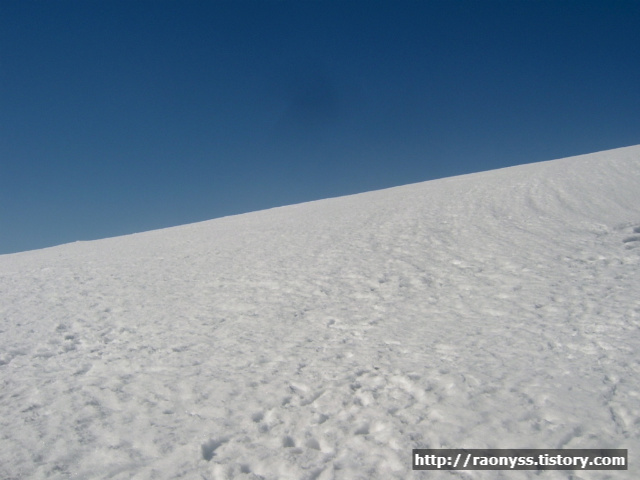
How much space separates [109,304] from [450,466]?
248 inches

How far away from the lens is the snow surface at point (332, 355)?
140 inches

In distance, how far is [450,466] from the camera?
10.8 feet

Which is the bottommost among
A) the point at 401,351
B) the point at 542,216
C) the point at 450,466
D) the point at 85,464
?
the point at 85,464

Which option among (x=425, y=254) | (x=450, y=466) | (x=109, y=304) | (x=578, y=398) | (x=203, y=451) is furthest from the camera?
(x=425, y=254)

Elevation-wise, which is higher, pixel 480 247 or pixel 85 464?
pixel 480 247

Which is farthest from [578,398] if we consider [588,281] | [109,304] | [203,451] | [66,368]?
[109,304]

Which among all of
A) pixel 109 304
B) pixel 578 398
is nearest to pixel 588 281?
pixel 578 398

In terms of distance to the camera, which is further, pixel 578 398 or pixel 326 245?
pixel 326 245

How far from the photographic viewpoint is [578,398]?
4.02 m

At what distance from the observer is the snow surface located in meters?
3.57

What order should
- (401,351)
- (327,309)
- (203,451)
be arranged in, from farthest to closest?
(327,309), (401,351), (203,451)

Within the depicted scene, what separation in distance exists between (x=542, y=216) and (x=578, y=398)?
794 cm

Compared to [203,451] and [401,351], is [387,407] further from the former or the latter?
[203,451]

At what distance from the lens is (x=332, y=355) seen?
17.1 feet
